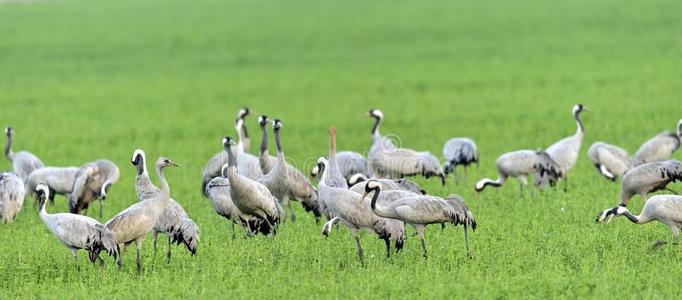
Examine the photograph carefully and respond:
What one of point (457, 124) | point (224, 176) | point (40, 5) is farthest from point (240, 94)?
point (40, 5)

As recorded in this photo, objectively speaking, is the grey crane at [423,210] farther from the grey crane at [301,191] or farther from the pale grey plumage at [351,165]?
the pale grey plumage at [351,165]

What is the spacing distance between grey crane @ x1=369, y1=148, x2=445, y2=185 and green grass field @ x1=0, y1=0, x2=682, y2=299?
0.54 metres

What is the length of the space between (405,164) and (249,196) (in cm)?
409

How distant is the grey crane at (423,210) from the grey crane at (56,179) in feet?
20.3

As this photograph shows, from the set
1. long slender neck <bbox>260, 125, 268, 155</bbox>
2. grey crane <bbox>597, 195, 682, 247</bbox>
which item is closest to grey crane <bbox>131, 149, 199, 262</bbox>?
long slender neck <bbox>260, 125, 268, 155</bbox>

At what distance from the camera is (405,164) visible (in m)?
17.3

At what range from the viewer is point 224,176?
50.9 ft

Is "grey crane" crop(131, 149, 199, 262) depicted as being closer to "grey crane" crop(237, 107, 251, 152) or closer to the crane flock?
the crane flock

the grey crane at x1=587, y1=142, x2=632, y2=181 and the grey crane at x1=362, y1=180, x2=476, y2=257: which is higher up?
the grey crane at x1=587, y1=142, x2=632, y2=181

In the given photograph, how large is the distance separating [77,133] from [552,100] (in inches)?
442

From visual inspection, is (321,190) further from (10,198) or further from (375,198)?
(10,198)

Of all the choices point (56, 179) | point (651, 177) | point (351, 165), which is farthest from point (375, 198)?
point (56, 179)

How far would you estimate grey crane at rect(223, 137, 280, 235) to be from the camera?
13.6 m

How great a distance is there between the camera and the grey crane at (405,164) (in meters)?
17.3
